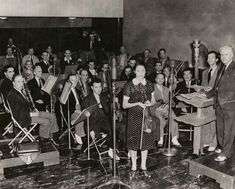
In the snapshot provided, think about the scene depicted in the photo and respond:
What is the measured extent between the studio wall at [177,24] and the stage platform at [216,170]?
4.86 metres

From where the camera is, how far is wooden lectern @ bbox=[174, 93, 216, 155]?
20.2ft

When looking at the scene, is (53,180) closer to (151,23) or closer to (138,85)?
(138,85)

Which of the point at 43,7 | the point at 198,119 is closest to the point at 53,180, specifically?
the point at 198,119

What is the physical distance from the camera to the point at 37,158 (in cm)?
617

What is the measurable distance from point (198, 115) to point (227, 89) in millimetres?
925

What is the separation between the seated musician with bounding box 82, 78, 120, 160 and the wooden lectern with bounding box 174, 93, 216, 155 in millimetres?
1201

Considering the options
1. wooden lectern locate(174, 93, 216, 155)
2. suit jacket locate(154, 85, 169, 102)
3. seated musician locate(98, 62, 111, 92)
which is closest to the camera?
wooden lectern locate(174, 93, 216, 155)

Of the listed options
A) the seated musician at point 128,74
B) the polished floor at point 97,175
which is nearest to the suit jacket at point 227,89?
the polished floor at point 97,175

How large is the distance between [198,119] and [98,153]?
1.78 metres

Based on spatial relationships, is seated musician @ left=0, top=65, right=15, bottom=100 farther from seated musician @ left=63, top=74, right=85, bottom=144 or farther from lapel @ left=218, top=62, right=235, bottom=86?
lapel @ left=218, top=62, right=235, bottom=86

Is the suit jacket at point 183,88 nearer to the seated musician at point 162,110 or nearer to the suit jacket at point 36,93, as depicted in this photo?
the seated musician at point 162,110

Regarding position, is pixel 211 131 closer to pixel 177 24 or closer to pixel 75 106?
pixel 75 106

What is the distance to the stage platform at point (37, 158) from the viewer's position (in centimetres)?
597

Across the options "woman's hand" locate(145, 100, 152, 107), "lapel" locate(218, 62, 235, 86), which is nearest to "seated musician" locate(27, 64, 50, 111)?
"woman's hand" locate(145, 100, 152, 107)
